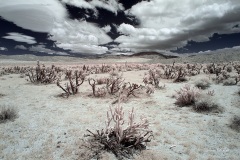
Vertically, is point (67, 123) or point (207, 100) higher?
point (207, 100)

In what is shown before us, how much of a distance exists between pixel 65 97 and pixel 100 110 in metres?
2.65

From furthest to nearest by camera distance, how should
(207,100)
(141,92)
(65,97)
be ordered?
1. (141,92)
2. (65,97)
3. (207,100)

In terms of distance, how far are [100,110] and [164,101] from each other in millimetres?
2846

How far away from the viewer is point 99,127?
18.7 ft

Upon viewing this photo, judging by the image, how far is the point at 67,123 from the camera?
599 centimetres

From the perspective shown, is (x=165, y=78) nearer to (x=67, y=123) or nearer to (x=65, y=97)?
(x=65, y=97)

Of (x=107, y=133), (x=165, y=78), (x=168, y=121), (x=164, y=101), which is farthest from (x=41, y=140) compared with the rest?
(x=165, y=78)

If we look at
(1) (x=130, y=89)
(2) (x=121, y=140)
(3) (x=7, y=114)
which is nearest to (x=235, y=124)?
(2) (x=121, y=140)

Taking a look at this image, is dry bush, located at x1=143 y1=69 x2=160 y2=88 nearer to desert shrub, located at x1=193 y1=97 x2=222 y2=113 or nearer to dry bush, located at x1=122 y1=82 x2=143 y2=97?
dry bush, located at x1=122 y1=82 x2=143 y2=97

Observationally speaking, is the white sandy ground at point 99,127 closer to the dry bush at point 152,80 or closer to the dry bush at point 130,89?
the dry bush at point 130,89

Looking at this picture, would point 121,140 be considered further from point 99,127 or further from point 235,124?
point 235,124

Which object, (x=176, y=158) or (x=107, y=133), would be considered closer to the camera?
(x=176, y=158)

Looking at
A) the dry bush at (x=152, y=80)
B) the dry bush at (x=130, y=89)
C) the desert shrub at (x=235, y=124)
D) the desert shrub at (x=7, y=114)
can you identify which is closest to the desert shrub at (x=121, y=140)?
the desert shrub at (x=235, y=124)

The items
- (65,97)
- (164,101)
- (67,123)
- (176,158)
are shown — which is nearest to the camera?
(176,158)
